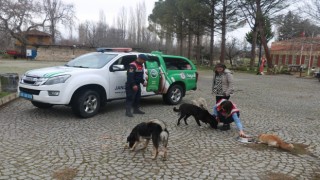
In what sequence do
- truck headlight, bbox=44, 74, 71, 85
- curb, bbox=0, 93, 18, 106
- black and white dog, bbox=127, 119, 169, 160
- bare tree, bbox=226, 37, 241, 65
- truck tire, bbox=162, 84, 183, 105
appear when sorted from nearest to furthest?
black and white dog, bbox=127, 119, 169, 160, truck headlight, bbox=44, 74, 71, 85, curb, bbox=0, 93, 18, 106, truck tire, bbox=162, 84, 183, 105, bare tree, bbox=226, 37, 241, 65

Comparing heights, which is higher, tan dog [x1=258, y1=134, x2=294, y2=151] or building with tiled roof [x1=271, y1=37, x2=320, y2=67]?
building with tiled roof [x1=271, y1=37, x2=320, y2=67]

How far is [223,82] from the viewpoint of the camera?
6.98 meters

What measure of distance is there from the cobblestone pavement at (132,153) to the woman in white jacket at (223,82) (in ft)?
3.12

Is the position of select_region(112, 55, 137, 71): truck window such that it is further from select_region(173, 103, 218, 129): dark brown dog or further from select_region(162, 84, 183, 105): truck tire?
select_region(173, 103, 218, 129): dark brown dog

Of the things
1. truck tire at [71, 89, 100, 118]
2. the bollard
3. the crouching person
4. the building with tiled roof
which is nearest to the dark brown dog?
the crouching person

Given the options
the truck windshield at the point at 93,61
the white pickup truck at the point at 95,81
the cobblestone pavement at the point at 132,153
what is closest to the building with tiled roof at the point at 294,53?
the white pickup truck at the point at 95,81

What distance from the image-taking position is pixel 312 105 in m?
10.5

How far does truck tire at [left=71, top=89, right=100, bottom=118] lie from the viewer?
7.15 meters

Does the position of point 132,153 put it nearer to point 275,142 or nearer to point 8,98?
point 275,142

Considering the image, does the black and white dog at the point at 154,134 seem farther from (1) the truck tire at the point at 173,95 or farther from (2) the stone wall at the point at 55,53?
(2) the stone wall at the point at 55,53

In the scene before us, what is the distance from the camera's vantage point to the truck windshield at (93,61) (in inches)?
314

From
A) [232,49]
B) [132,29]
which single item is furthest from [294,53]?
[132,29]

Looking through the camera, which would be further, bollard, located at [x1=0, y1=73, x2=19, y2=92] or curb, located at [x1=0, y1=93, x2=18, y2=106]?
bollard, located at [x1=0, y1=73, x2=19, y2=92]

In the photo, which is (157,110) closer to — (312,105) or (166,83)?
(166,83)
